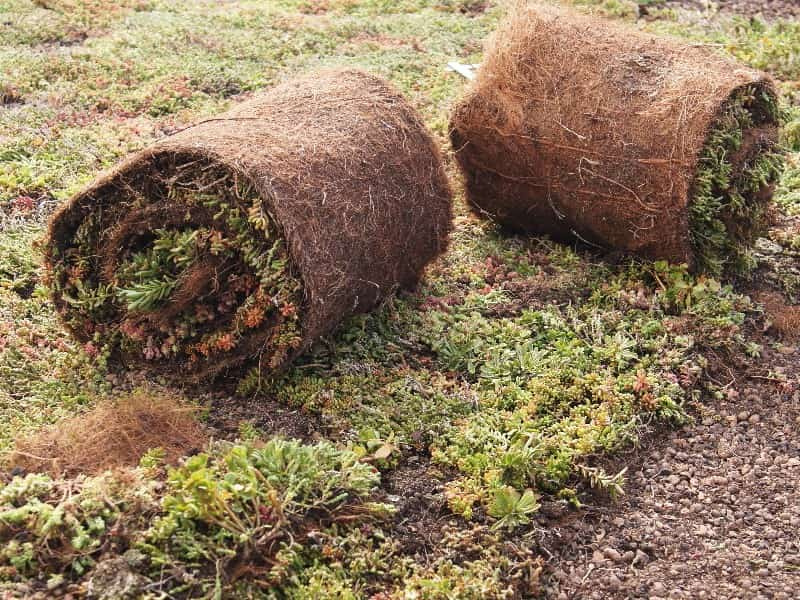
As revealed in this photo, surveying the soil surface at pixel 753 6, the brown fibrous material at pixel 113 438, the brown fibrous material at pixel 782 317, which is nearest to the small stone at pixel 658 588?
the brown fibrous material at pixel 113 438

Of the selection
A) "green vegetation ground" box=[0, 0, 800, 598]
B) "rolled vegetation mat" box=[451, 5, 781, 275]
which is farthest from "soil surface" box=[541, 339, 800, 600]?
"rolled vegetation mat" box=[451, 5, 781, 275]

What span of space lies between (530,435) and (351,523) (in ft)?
3.62

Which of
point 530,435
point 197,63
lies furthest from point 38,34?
point 530,435

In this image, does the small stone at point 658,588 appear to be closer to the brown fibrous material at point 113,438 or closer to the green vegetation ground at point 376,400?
the green vegetation ground at point 376,400

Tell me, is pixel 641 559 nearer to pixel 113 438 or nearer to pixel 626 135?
pixel 113 438

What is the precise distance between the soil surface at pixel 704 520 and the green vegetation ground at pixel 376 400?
0.53 feet

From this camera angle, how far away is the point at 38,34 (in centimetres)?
1034

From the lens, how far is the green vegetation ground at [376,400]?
12.4ft

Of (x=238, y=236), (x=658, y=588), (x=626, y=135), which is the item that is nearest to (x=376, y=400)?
(x=238, y=236)

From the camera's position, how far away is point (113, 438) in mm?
4469

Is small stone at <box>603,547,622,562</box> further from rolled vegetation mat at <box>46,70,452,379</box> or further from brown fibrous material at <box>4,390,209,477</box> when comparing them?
brown fibrous material at <box>4,390,209,477</box>

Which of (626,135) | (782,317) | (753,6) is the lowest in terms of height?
(782,317)

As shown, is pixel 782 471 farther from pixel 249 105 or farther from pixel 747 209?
pixel 249 105

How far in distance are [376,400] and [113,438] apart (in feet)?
4.58
